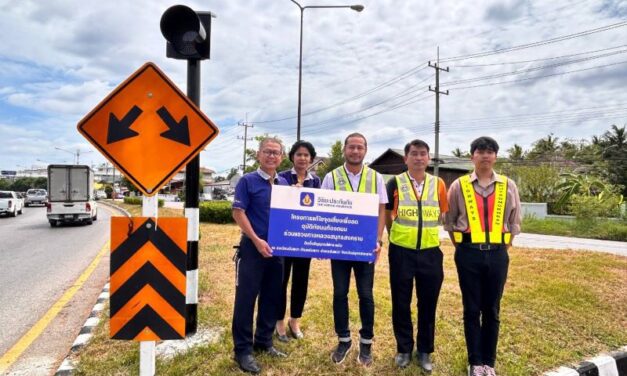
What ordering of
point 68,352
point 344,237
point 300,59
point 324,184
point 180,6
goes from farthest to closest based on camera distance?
1. point 300,59
2. point 68,352
3. point 324,184
4. point 344,237
5. point 180,6

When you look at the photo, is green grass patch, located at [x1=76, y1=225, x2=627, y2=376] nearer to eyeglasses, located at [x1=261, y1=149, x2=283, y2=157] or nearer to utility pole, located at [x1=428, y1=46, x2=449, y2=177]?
eyeglasses, located at [x1=261, y1=149, x2=283, y2=157]

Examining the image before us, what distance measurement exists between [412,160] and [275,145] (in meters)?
1.20

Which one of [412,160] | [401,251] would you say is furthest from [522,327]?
[412,160]

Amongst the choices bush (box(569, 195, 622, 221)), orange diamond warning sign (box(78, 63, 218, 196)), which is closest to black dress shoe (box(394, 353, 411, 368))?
orange diamond warning sign (box(78, 63, 218, 196))

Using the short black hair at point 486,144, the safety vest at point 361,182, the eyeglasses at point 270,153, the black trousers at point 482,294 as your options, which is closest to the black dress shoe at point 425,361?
the black trousers at point 482,294

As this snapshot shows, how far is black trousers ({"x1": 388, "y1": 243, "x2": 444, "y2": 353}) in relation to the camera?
3594 millimetres

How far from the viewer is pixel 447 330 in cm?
446

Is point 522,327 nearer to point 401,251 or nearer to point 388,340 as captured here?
point 388,340

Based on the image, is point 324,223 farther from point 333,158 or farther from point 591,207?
point 333,158

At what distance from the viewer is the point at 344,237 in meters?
3.53

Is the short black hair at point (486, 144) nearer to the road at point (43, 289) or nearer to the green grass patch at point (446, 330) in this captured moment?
the green grass patch at point (446, 330)

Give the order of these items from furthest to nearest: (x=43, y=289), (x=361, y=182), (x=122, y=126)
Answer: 1. (x=43, y=289)
2. (x=361, y=182)
3. (x=122, y=126)

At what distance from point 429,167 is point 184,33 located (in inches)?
1370

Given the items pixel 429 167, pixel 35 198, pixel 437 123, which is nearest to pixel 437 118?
pixel 437 123
